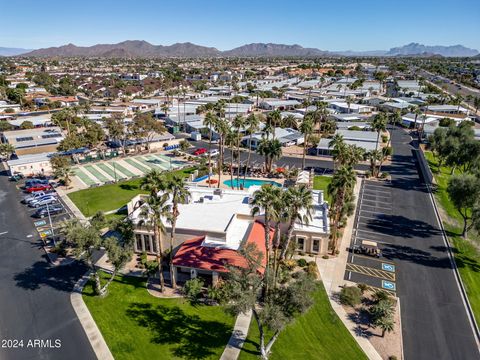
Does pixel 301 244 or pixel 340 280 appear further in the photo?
pixel 301 244

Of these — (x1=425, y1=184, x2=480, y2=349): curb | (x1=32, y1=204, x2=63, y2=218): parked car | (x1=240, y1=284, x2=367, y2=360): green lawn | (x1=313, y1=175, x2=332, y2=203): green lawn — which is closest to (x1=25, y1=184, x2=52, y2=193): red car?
(x1=32, y1=204, x2=63, y2=218): parked car

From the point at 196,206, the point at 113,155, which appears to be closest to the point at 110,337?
the point at 196,206

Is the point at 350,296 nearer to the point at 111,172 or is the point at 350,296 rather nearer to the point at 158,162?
the point at 111,172

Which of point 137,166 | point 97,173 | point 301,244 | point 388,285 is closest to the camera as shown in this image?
point 388,285

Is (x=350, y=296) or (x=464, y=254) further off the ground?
(x=350, y=296)

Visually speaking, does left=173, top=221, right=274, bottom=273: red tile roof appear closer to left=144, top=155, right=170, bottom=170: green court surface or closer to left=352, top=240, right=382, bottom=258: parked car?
left=352, top=240, right=382, bottom=258: parked car

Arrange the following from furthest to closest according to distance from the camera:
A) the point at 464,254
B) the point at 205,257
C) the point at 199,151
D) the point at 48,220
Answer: the point at 199,151
the point at 48,220
the point at 464,254
the point at 205,257

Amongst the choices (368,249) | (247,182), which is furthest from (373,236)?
(247,182)
